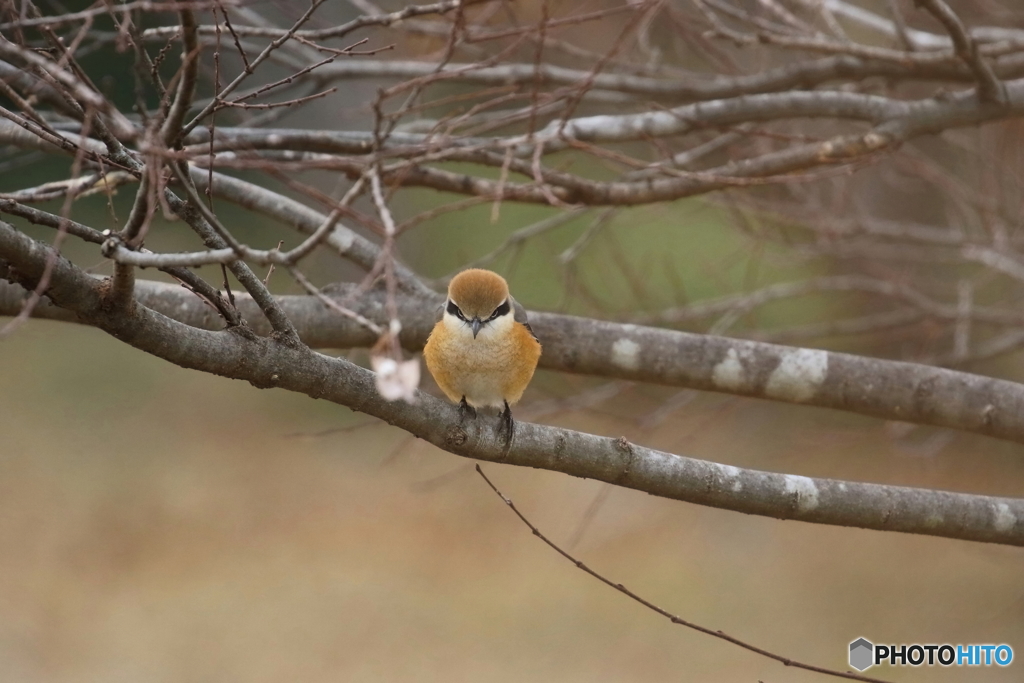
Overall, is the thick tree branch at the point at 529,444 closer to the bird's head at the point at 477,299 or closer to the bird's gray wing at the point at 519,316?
the bird's head at the point at 477,299

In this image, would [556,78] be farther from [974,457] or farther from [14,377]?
[14,377]

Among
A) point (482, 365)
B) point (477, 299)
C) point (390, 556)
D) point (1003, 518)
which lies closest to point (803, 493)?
point (1003, 518)

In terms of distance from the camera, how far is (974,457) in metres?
7.86

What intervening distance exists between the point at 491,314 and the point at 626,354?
26.1 inches

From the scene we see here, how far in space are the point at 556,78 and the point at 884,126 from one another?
1.39 meters

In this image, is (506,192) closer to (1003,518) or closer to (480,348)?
(480,348)

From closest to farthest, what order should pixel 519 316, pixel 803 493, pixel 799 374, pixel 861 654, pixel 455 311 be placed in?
pixel 803 493, pixel 455 311, pixel 519 316, pixel 799 374, pixel 861 654

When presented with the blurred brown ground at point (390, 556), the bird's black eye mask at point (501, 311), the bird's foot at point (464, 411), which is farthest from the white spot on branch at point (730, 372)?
the blurred brown ground at point (390, 556)

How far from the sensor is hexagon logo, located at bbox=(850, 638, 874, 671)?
446cm

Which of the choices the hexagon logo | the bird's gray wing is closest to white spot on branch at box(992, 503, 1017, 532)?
the bird's gray wing

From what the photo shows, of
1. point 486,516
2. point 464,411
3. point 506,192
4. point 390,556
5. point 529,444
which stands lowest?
point 529,444

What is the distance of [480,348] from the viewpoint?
290cm

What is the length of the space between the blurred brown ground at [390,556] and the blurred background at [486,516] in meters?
Result: 0.02

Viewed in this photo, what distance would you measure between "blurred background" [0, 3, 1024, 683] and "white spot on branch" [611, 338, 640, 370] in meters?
1.09
